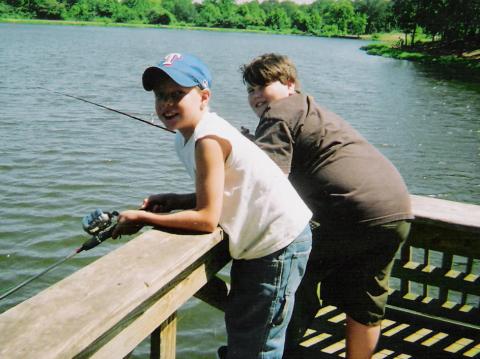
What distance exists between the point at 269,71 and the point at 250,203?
933 mm

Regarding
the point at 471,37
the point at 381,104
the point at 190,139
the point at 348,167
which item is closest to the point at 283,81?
the point at 348,167

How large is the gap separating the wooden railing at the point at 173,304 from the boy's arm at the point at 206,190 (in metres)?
0.05

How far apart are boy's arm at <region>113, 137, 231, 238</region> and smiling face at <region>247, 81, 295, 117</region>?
818mm

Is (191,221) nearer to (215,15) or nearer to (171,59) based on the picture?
(171,59)

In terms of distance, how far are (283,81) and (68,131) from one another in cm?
1147

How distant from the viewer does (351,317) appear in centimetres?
265

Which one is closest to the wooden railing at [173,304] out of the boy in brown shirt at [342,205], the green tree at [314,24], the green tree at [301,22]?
the boy in brown shirt at [342,205]

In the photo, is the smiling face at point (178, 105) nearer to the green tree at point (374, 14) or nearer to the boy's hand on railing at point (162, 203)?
the boy's hand on railing at point (162, 203)

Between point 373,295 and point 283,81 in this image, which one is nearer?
point 373,295

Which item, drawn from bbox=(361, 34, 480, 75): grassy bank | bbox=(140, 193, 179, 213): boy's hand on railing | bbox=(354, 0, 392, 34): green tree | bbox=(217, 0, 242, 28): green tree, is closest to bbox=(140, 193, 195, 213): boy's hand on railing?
bbox=(140, 193, 179, 213): boy's hand on railing

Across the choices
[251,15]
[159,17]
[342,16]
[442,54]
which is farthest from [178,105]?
[251,15]

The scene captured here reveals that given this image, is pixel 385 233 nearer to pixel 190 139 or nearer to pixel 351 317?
pixel 351 317

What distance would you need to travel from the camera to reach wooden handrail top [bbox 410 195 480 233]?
263cm

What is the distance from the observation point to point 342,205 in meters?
2.36
